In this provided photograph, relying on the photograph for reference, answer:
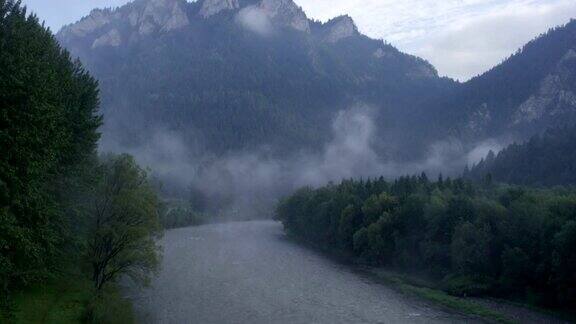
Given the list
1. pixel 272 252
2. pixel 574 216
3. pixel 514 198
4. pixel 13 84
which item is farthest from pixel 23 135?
pixel 272 252

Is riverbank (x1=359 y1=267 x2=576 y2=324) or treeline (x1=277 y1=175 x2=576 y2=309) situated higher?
treeline (x1=277 y1=175 x2=576 y2=309)

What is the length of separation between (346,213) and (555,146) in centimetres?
7545

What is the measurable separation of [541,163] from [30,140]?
137395mm

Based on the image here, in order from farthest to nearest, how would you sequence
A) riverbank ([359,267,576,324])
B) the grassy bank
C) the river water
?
riverbank ([359,267,576,324]), the river water, the grassy bank

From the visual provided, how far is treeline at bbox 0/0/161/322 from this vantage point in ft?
74.2

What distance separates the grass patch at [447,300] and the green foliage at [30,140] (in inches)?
1500

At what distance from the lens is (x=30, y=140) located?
74.5ft

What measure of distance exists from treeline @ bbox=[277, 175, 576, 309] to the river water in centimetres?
914

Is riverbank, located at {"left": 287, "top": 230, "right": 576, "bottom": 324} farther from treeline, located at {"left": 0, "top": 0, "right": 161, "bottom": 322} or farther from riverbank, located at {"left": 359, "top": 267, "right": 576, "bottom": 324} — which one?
treeline, located at {"left": 0, "top": 0, "right": 161, "bottom": 322}

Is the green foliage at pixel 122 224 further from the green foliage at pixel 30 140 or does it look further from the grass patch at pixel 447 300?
the grass patch at pixel 447 300

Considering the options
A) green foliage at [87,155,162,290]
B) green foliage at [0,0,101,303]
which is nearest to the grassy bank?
green foliage at [0,0,101,303]

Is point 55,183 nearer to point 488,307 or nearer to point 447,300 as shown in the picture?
point 447,300

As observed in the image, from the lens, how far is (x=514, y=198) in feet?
235

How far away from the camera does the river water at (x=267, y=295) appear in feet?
147
